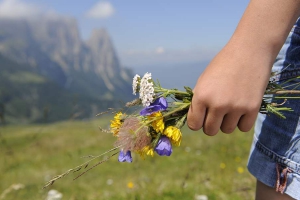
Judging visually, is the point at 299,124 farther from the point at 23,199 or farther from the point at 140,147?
the point at 23,199

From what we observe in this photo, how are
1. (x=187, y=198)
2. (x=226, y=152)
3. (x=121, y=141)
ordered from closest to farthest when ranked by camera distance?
(x=121, y=141), (x=187, y=198), (x=226, y=152)

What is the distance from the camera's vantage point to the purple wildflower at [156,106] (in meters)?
2.06

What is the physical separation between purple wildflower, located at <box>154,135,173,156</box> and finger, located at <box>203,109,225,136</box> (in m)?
0.25

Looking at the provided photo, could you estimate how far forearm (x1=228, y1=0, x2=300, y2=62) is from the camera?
185 cm

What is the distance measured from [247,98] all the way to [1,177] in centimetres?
878

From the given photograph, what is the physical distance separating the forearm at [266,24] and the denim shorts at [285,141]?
464 millimetres

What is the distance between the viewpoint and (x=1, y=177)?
918 centimetres

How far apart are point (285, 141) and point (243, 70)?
2.82 feet

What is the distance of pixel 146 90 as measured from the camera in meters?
2.00

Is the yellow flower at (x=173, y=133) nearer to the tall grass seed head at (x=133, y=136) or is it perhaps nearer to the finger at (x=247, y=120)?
the tall grass seed head at (x=133, y=136)

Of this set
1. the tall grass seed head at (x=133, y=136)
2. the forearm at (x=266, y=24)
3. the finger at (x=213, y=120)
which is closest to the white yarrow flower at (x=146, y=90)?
the tall grass seed head at (x=133, y=136)

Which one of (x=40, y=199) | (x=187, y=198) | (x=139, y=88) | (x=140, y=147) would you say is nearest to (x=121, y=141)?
(x=140, y=147)

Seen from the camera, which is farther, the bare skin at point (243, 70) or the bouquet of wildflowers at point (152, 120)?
the bouquet of wildflowers at point (152, 120)

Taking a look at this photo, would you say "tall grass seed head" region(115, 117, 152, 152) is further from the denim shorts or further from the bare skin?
the denim shorts
